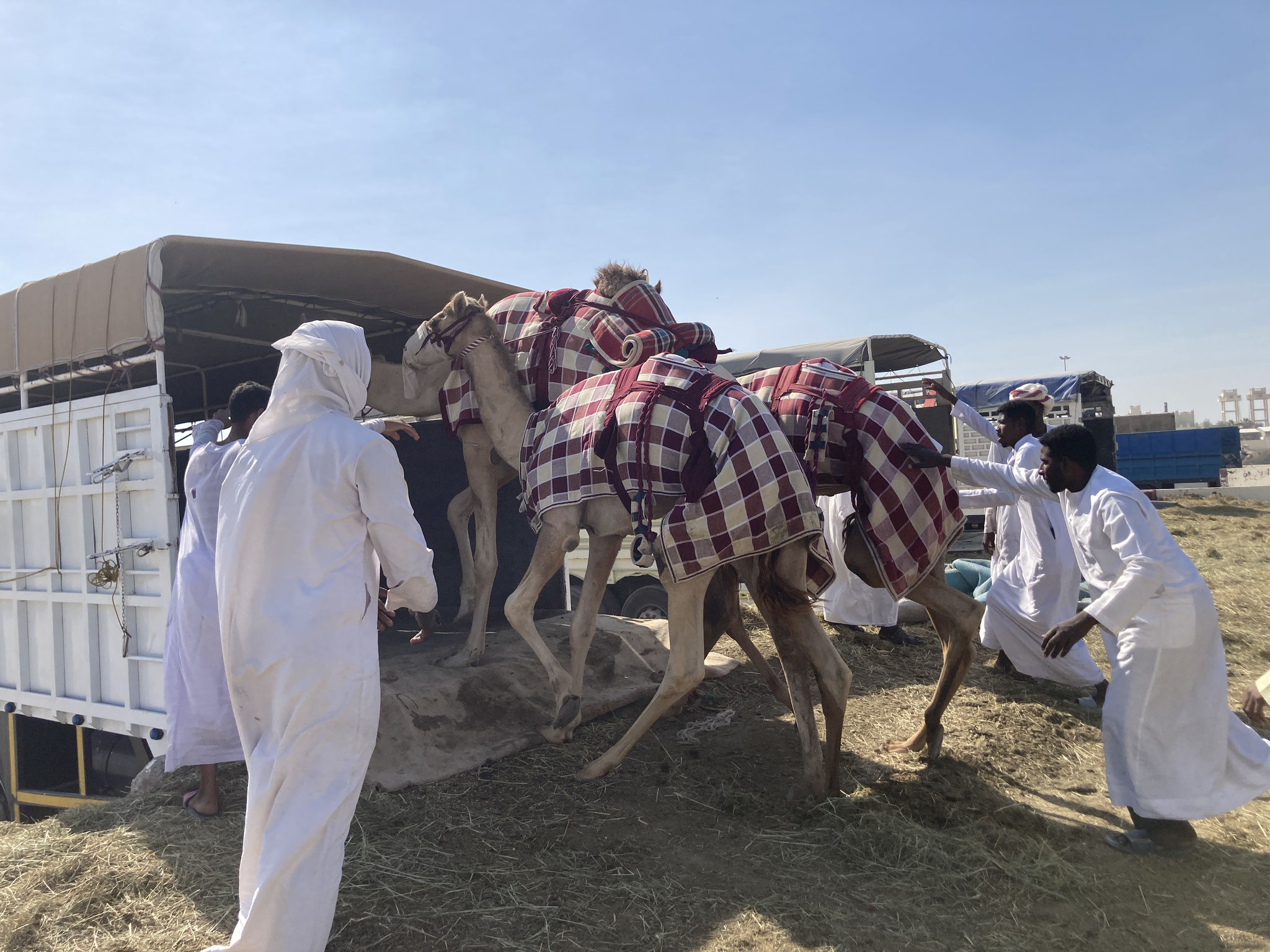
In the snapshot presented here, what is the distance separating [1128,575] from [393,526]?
2.84 metres

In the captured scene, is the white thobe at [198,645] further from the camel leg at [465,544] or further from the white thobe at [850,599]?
the white thobe at [850,599]

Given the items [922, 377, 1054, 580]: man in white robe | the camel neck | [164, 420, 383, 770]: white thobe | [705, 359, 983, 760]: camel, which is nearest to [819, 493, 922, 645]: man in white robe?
[922, 377, 1054, 580]: man in white robe

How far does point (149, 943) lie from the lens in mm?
2809

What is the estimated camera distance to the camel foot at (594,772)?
13.2 feet

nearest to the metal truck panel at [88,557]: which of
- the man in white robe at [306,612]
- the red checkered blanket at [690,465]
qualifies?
the man in white robe at [306,612]

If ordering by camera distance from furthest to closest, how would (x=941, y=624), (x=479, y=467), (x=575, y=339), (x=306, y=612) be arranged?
1. (x=479, y=467)
2. (x=575, y=339)
3. (x=941, y=624)
4. (x=306, y=612)

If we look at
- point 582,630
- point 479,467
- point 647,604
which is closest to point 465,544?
point 479,467

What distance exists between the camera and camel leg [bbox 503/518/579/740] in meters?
4.20

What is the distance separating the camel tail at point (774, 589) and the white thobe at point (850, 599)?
2805 millimetres

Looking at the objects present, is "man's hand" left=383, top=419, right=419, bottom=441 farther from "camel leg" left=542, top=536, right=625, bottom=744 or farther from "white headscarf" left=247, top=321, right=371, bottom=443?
"camel leg" left=542, top=536, right=625, bottom=744

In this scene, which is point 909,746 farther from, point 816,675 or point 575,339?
point 575,339

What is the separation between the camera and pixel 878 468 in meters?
4.06

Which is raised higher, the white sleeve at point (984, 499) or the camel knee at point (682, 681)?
the white sleeve at point (984, 499)

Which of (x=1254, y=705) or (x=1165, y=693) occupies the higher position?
(x=1254, y=705)
